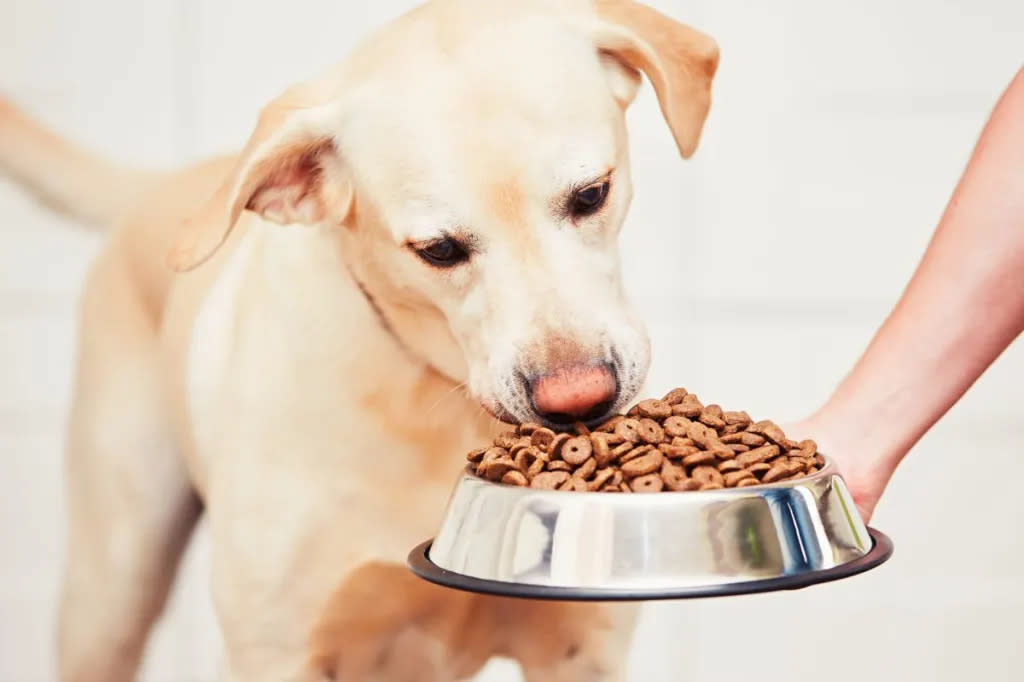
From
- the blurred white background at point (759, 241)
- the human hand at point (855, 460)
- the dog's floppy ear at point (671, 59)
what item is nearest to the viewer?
the human hand at point (855, 460)

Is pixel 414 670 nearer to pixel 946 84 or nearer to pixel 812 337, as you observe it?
pixel 812 337

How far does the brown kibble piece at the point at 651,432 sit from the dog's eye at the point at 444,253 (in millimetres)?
304

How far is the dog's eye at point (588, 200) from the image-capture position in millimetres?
1182

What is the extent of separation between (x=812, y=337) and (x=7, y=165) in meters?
1.31

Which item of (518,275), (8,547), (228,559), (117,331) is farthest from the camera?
(8,547)

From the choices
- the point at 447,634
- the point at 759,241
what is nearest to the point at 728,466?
the point at 447,634

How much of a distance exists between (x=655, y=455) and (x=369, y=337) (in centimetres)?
55

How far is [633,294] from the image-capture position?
2133 mm

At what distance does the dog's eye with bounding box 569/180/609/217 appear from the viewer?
1.18 m

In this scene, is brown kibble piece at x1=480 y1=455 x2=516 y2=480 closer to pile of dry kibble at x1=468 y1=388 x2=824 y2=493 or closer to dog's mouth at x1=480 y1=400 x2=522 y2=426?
pile of dry kibble at x1=468 y1=388 x2=824 y2=493

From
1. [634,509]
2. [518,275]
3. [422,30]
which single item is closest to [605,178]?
[518,275]

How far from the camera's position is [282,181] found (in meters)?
1.30

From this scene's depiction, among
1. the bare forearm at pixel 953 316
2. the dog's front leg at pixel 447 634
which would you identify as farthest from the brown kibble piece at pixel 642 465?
the dog's front leg at pixel 447 634

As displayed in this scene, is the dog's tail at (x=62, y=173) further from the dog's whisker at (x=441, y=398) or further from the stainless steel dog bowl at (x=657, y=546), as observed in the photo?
the stainless steel dog bowl at (x=657, y=546)
